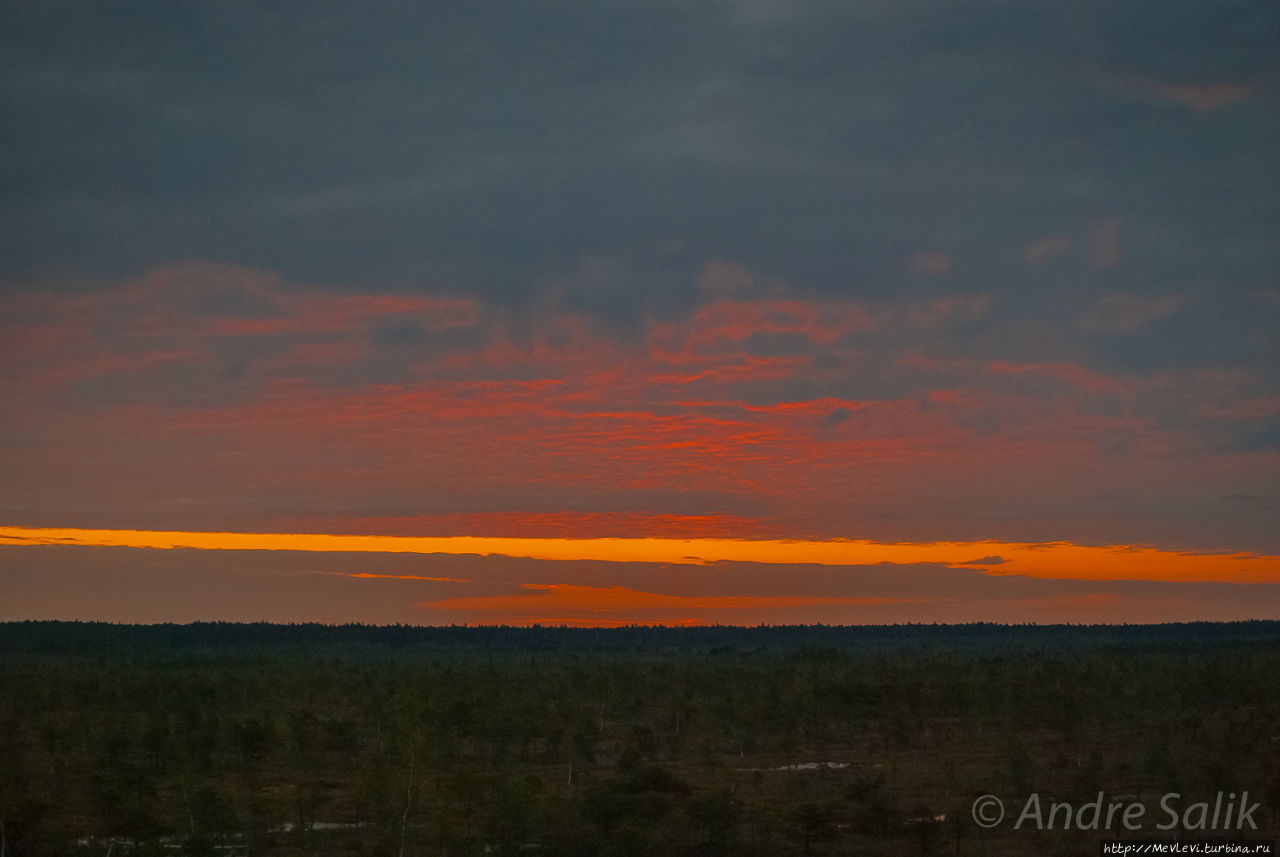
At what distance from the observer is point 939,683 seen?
10675 centimetres

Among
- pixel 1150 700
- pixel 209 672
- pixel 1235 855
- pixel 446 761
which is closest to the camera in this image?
pixel 1235 855

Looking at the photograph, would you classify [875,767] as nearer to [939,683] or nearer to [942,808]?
[942,808]

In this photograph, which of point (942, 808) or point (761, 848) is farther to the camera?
point (942, 808)

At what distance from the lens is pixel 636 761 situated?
57.2 meters

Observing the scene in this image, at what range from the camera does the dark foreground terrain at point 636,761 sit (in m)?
44.6

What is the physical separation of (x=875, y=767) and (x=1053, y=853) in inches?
1003

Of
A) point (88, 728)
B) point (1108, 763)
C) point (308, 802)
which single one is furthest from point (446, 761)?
point (1108, 763)

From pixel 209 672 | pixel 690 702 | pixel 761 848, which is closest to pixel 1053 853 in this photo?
pixel 761 848

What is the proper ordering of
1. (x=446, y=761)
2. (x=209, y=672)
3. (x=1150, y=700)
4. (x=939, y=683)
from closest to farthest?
1. (x=446, y=761)
2. (x=1150, y=700)
3. (x=939, y=683)
4. (x=209, y=672)

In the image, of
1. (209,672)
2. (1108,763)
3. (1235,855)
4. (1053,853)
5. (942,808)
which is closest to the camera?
(1235,855)

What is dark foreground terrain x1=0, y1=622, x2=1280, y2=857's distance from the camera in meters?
44.6

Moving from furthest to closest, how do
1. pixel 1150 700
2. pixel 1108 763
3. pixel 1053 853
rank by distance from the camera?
1. pixel 1150 700
2. pixel 1108 763
3. pixel 1053 853

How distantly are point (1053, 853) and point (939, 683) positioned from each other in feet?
210

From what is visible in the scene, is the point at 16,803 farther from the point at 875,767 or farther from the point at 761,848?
the point at 875,767
